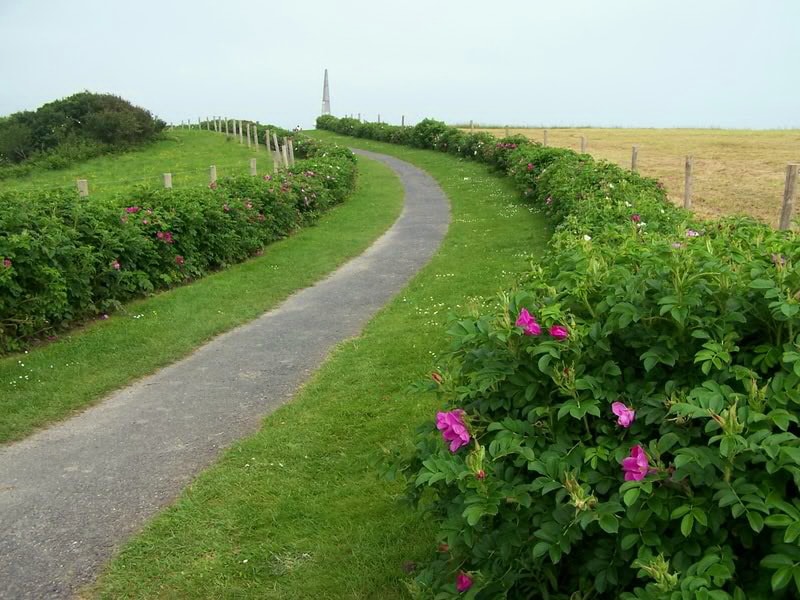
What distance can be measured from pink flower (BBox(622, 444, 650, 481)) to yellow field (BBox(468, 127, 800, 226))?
12.9 metres

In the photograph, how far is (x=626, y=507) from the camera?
1909 millimetres

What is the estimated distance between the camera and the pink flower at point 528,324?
225 centimetres

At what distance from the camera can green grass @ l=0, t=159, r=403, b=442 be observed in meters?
6.08

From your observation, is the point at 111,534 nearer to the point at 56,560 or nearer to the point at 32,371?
the point at 56,560

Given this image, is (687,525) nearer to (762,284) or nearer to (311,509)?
(762,284)

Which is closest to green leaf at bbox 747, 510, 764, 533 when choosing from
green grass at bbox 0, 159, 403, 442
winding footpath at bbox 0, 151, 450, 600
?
winding footpath at bbox 0, 151, 450, 600

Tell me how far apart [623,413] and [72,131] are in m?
43.8

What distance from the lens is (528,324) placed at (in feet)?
7.41

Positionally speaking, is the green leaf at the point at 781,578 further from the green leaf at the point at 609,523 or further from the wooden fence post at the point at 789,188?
the wooden fence post at the point at 789,188

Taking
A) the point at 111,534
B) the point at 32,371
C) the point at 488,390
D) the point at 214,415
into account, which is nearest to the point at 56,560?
the point at 111,534

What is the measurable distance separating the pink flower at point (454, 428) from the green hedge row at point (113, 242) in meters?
6.04

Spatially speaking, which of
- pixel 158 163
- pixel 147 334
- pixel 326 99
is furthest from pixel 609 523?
pixel 326 99

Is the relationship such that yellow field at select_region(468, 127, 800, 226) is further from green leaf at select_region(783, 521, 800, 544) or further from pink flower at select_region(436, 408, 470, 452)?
green leaf at select_region(783, 521, 800, 544)

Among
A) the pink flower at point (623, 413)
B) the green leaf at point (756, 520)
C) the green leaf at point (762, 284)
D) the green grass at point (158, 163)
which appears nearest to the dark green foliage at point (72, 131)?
the green grass at point (158, 163)
